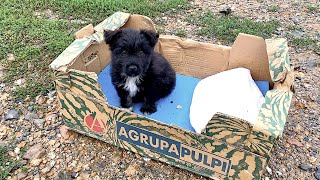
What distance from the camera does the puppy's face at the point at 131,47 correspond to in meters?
3.39

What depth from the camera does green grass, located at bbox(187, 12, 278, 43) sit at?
5.59 meters

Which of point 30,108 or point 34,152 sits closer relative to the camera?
point 34,152

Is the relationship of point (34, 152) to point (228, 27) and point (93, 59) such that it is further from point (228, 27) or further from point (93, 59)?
point (228, 27)

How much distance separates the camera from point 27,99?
4.39 m

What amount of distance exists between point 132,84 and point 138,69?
0.42m

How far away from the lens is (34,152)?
12.2ft

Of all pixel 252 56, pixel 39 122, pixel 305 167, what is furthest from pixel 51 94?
pixel 305 167

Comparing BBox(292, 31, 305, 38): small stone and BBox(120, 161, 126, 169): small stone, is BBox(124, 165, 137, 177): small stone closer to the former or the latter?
BBox(120, 161, 126, 169): small stone

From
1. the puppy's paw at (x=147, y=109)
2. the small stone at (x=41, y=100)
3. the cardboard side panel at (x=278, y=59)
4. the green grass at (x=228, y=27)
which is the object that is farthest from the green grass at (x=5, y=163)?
the green grass at (x=228, y=27)

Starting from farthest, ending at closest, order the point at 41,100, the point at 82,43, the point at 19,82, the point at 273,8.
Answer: the point at 273,8 → the point at 19,82 → the point at 41,100 → the point at 82,43

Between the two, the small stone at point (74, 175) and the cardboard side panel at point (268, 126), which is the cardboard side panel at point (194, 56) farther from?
the small stone at point (74, 175)

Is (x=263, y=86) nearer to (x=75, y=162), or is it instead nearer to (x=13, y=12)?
(x=75, y=162)

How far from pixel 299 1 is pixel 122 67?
4696mm

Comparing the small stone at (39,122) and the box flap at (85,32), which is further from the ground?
the box flap at (85,32)
